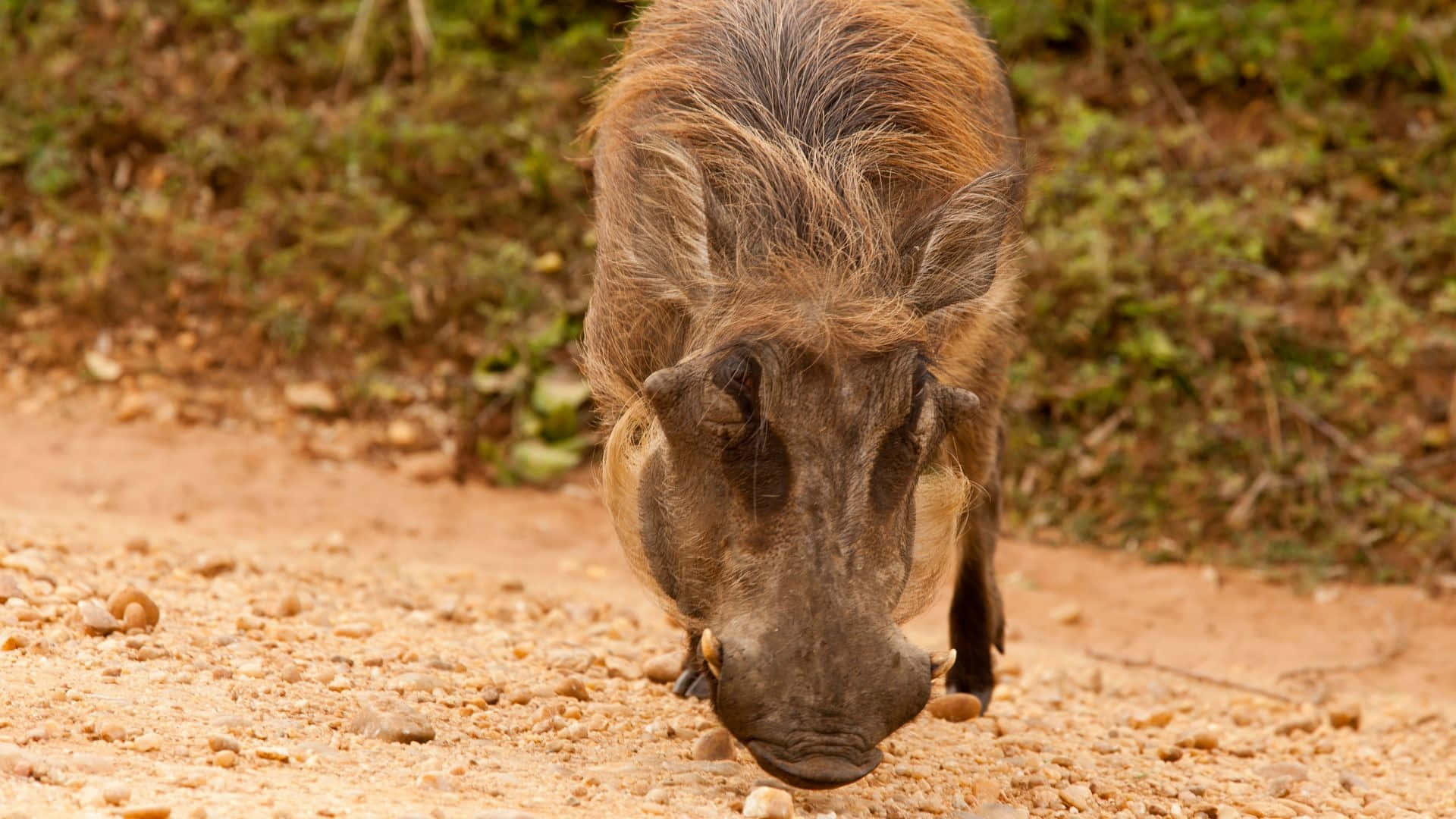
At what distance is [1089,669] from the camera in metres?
5.36

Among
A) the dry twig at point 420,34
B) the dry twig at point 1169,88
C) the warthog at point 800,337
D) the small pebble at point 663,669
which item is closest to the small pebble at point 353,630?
the small pebble at point 663,669

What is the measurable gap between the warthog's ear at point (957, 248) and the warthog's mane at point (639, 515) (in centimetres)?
39

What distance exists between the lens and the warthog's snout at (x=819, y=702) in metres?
2.66

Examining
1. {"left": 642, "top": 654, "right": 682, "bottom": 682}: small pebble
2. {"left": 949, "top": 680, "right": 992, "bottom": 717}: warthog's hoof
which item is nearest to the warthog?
{"left": 642, "top": 654, "right": 682, "bottom": 682}: small pebble

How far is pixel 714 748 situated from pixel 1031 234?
545cm

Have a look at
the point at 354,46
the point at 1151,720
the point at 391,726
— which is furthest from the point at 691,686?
the point at 354,46

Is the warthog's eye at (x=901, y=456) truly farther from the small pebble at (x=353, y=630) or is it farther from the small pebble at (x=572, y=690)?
the small pebble at (x=353, y=630)

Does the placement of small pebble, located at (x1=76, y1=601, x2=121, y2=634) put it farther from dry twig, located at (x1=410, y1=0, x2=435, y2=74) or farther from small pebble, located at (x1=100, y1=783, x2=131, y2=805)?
dry twig, located at (x1=410, y1=0, x2=435, y2=74)

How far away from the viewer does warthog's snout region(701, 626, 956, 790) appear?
2.66 meters

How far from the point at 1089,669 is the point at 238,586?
2888mm

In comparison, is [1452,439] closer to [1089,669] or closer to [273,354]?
[1089,669]

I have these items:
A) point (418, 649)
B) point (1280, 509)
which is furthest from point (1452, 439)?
point (418, 649)

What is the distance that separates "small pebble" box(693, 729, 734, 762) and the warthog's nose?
562mm

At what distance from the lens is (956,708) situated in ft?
13.4
